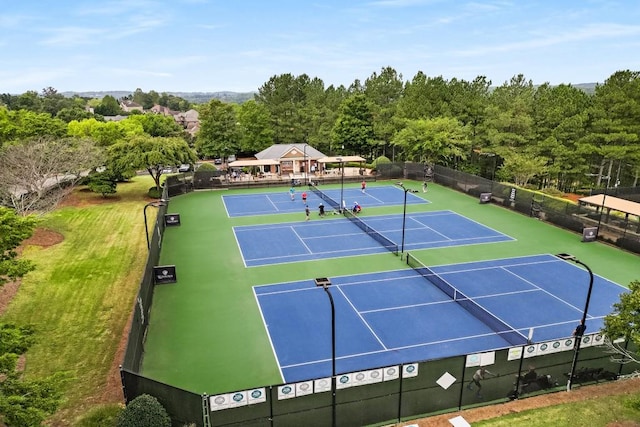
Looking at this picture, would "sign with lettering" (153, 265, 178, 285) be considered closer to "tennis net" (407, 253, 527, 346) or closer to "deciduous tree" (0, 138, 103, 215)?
"deciduous tree" (0, 138, 103, 215)

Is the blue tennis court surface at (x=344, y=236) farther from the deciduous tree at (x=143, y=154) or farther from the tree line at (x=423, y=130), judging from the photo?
the tree line at (x=423, y=130)

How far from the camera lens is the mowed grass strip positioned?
15.9 metres

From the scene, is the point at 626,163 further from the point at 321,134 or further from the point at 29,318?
the point at 29,318

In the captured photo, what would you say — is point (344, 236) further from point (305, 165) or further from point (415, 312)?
point (305, 165)

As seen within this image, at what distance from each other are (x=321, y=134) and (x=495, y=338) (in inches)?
2357

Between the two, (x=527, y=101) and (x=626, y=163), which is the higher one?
(x=527, y=101)

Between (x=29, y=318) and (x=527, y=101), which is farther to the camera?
(x=527, y=101)

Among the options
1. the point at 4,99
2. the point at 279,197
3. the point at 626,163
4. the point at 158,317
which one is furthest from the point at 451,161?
the point at 4,99

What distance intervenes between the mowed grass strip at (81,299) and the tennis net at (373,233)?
15.3 m

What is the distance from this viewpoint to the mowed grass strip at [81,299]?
15852mm

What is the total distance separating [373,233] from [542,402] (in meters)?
18.7

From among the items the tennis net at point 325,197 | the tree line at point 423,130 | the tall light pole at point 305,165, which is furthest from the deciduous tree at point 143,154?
the tall light pole at point 305,165

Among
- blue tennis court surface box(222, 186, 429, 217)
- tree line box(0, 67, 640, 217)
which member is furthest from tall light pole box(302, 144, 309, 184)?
tree line box(0, 67, 640, 217)

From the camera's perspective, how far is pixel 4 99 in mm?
165375
